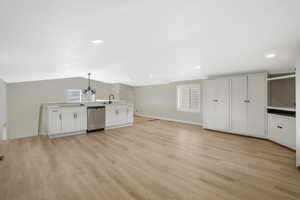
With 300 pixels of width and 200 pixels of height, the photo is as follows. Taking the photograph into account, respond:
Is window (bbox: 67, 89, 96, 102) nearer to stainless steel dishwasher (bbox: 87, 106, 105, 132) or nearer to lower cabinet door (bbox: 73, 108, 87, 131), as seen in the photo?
stainless steel dishwasher (bbox: 87, 106, 105, 132)

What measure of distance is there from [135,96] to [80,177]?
25.0ft

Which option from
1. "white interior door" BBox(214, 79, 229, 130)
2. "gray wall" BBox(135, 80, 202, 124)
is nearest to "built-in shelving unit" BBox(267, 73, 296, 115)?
"white interior door" BBox(214, 79, 229, 130)

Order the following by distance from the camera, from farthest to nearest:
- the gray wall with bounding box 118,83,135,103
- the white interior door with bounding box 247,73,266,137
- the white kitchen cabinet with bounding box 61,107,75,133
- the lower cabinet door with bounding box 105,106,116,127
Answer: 1. the gray wall with bounding box 118,83,135,103
2. the lower cabinet door with bounding box 105,106,116,127
3. the white kitchen cabinet with bounding box 61,107,75,133
4. the white interior door with bounding box 247,73,266,137

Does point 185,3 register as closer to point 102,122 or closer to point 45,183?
point 45,183

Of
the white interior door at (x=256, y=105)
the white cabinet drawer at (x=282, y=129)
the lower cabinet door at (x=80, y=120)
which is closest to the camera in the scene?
the white cabinet drawer at (x=282, y=129)

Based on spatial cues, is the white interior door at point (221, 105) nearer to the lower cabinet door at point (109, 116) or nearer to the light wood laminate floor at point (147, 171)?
the light wood laminate floor at point (147, 171)

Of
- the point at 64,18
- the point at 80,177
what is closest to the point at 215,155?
the point at 80,177

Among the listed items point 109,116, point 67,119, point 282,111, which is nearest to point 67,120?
point 67,119

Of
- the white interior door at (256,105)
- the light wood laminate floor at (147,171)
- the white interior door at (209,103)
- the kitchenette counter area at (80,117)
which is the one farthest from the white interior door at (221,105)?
the kitchenette counter area at (80,117)

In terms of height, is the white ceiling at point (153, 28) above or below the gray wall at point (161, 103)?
above

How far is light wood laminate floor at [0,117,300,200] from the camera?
172 cm

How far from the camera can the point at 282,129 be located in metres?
3.36

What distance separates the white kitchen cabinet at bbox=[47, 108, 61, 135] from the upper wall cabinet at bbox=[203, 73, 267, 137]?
15.7ft

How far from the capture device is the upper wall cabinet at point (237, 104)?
403 centimetres
